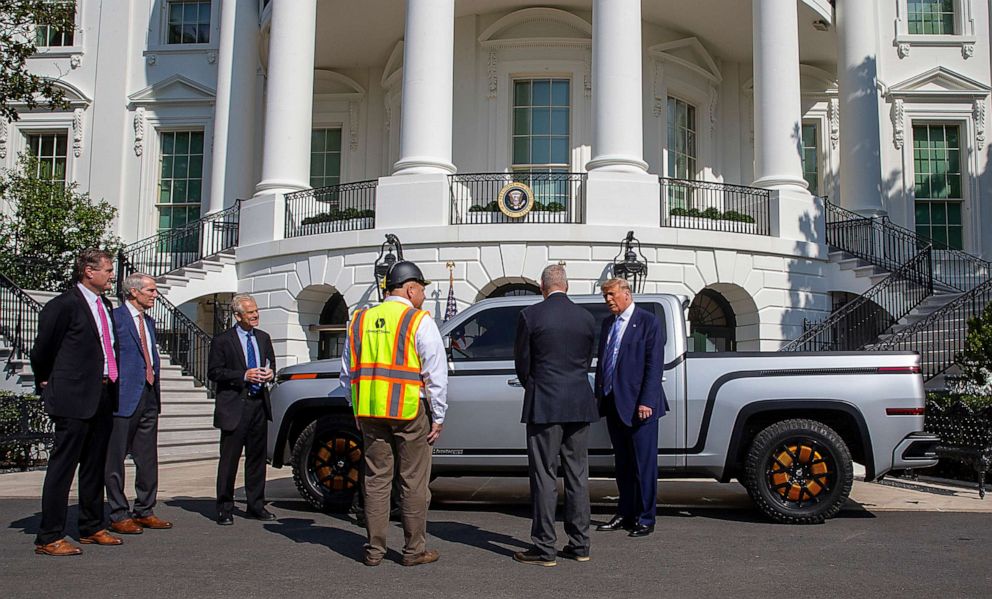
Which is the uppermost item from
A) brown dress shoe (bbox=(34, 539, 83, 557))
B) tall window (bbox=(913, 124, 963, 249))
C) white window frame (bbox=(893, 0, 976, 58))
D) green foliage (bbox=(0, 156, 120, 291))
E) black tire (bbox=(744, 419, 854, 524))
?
white window frame (bbox=(893, 0, 976, 58))

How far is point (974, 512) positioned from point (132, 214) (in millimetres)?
22834

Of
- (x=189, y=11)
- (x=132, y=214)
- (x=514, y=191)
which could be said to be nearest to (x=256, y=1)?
(x=189, y=11)

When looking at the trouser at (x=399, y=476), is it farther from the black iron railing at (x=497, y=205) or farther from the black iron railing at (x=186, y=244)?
the black iron railing at (x=186, y=244)

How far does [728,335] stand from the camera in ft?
63.6

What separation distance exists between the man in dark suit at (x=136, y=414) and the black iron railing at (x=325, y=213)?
1126 centimetres

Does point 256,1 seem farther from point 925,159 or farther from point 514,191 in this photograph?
point 925,159

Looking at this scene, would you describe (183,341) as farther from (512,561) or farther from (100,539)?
(512,561)

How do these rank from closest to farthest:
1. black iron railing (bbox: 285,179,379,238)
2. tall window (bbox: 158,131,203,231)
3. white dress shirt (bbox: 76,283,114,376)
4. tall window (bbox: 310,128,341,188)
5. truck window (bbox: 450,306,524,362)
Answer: white dress shirt (bbox: 76,283,114,376), truck window (bbox: 450,306,524,362), black iron railing (bbox: 285,179,379,238), tall window (bbox: 310,128,341,188), tall window (bbox: 158,131,203,231)

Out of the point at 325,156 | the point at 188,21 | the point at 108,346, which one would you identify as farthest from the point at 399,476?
the point at 188,21

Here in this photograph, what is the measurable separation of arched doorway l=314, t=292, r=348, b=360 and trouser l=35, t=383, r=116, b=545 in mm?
13081

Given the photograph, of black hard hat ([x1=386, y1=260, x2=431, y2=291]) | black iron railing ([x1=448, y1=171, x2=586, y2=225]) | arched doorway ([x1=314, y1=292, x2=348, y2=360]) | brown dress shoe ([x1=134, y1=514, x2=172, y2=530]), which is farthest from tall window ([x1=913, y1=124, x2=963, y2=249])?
brown dress shoe ([x1=134, y1=514, x2=172, y2=530])

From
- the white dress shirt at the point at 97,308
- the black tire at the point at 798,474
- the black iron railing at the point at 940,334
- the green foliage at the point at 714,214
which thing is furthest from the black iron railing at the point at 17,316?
the black iron railing at the point at 940,334

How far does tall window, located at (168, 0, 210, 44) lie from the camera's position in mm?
26547

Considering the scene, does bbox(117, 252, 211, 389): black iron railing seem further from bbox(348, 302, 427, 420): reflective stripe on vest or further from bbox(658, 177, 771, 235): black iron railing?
bbox(348, 302, 427, 420): reflective stripe on vest
